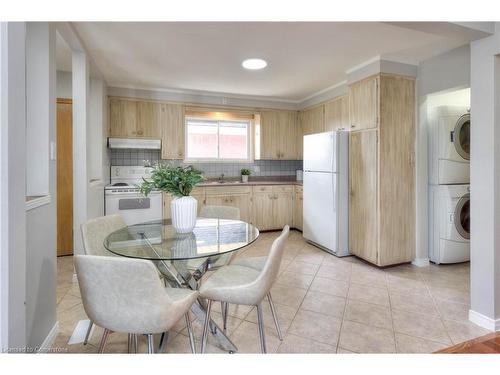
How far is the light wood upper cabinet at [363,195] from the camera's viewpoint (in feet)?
10.4

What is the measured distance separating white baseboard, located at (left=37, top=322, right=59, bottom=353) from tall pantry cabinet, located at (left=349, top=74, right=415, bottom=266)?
10.1ft

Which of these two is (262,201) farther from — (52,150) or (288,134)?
(52,150)

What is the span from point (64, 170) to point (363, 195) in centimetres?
380

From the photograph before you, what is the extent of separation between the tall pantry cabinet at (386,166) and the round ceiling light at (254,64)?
1.19 m

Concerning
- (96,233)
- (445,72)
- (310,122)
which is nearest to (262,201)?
(310,122)

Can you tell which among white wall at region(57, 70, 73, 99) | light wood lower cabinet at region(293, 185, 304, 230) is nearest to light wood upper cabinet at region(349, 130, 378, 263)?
light wood lower cabinet at region(293, 185, 304, 230)

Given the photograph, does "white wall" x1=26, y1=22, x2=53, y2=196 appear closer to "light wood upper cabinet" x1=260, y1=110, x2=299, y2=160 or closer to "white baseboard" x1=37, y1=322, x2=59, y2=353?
"white baseboard" x1=37, y1=322, x2=59, y2=353

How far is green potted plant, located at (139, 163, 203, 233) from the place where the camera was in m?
1.92

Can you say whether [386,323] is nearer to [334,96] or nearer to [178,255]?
[178,255]

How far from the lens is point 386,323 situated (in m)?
2.05

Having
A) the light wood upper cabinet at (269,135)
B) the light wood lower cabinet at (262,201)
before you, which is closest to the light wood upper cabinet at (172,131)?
the light wood lower cabinet at (262,201)

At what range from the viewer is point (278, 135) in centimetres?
512

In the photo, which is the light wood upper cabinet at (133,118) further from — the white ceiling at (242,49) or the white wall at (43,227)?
the white wall at (43,227)

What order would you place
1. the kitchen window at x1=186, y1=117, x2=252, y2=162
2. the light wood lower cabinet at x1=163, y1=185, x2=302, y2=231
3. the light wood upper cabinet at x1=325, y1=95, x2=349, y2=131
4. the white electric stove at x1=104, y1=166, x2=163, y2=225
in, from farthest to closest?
the kitchen window at x1=186, y1=117, x2=252, y2=162, the light wood lower cabinet at x1=163, y1=185, x2=302, y2=231, the light wood upper cabinet at x1=325, y1=95, x2=349, y2=131, the white electric stove at x1=104, y1=166, x2=163, y2=225
